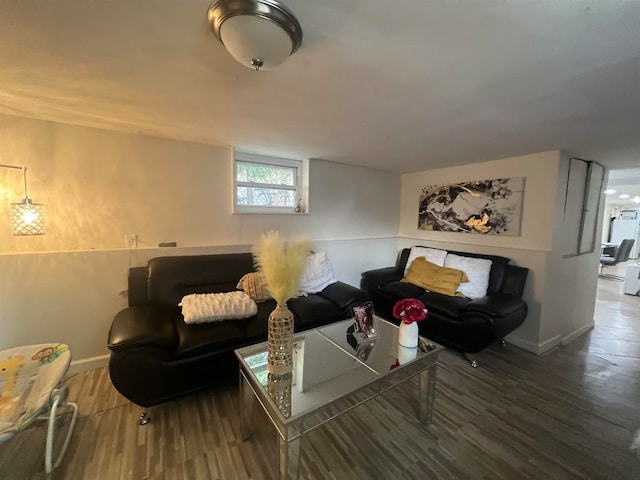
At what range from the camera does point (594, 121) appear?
5.65ft

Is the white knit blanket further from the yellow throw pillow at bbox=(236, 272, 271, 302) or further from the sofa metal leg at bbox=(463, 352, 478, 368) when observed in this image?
the sofa metal leg at bbox=(463, 352, 478, 368)

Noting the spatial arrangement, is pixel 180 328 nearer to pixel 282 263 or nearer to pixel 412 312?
pixel 282 263

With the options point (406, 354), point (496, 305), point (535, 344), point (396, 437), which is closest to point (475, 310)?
point (496, 305)

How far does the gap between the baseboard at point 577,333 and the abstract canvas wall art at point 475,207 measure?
4.49 feet

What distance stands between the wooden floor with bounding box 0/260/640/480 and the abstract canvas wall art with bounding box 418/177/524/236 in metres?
1.59

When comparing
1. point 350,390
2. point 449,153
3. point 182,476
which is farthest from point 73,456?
point 449,153

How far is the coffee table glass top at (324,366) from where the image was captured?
48.2 inches

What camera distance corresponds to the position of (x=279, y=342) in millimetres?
1433

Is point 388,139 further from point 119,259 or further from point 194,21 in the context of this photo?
point 119,259

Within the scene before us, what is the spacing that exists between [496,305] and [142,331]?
284 centimetres

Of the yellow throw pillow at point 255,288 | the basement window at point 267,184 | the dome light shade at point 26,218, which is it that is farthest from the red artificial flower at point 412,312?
the dome light shade at point 26,218

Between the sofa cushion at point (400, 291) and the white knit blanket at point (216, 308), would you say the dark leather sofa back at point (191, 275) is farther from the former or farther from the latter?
the sofa cushion at point (400, 291)

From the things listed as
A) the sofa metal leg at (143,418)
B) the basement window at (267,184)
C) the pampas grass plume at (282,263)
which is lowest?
the sofa metal leg at (143,418)

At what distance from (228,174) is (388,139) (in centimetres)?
167
